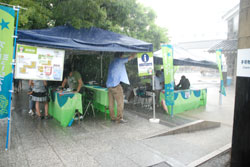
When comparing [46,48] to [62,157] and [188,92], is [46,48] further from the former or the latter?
[188,92]

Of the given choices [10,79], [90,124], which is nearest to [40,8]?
[10,79]

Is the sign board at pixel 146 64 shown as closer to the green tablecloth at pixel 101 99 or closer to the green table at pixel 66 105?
the green tablecloth at pixel 101 99

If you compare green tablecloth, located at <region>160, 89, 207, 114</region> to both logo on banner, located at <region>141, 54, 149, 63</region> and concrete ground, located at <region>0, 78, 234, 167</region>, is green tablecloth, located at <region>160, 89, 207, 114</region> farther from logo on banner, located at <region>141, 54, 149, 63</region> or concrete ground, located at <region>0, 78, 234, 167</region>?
logo on banner, located at <region>141, 54, 149, 63</region>

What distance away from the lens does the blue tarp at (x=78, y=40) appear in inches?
163

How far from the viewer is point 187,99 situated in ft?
25.7

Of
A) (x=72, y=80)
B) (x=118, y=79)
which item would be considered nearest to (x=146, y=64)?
(x=118, y=79)

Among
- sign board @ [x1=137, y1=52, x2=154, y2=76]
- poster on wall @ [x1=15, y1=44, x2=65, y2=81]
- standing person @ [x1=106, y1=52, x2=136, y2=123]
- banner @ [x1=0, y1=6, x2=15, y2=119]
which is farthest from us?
sign board @ [x1=137, y1=52, x2=154, y2=76]

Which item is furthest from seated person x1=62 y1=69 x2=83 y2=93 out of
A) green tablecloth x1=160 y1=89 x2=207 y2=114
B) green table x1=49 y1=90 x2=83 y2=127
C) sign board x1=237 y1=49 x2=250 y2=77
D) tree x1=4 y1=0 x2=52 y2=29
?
sign board x1=237 y1=49 x2=250 y2=77

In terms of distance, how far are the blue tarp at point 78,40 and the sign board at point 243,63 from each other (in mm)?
3004

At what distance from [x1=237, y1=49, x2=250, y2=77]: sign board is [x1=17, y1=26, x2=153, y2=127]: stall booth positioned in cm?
300

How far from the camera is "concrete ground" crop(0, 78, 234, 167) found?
345cm

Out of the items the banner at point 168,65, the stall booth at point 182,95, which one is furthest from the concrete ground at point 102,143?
the banner at point 168,65

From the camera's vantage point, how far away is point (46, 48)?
170 inches

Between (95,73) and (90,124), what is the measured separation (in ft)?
17.1
